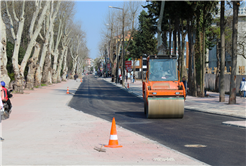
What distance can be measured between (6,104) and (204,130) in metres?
8.12

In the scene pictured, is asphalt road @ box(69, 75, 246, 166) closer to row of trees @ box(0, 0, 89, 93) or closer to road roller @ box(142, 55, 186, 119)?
road roller @ box(142, 55, 186, 119)

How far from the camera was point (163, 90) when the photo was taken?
47.0 feet

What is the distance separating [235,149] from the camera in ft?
27.8

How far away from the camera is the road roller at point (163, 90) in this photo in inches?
557

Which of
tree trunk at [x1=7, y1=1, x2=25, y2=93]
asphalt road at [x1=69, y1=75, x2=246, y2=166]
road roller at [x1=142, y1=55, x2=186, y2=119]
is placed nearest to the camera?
asphalt road at [x1=69, y1=75, x2=246, y2=166]

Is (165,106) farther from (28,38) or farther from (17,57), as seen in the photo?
(28,38)

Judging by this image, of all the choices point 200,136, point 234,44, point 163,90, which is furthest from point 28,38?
point 200,136

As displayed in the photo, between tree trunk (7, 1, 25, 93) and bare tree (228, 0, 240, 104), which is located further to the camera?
tree trunk (7, 1, 25, 93)

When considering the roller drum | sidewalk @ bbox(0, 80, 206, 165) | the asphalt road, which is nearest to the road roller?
the roller drum

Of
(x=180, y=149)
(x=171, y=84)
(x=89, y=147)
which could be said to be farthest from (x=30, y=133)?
(x=171, y=84)

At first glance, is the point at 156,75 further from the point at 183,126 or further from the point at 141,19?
the point at 141,19

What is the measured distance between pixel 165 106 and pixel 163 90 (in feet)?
2.35

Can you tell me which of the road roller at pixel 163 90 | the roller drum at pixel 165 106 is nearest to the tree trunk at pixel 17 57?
the road roller at pixel 163 90

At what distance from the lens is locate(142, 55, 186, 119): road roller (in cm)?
1414
